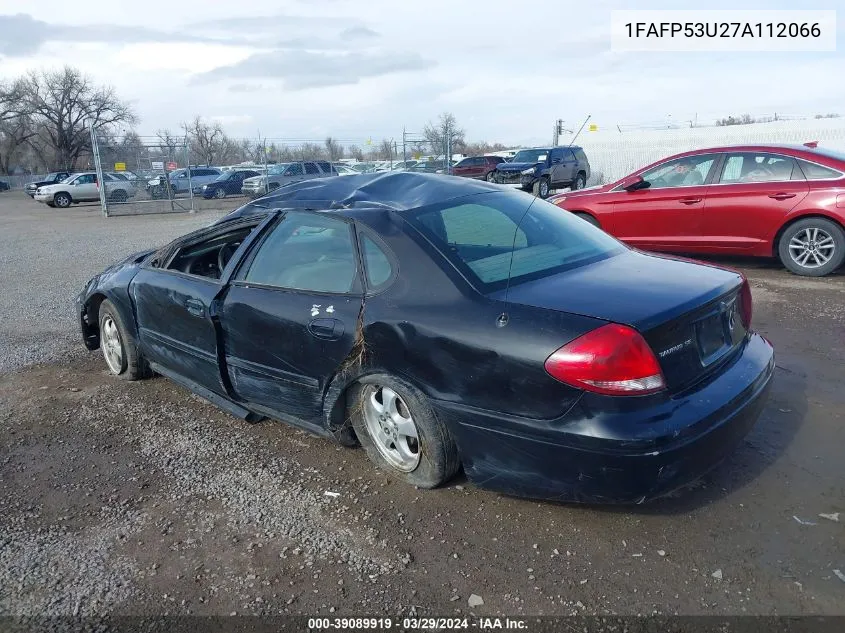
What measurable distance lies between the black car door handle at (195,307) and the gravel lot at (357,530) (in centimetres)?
74

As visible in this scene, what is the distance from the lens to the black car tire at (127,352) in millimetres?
4883

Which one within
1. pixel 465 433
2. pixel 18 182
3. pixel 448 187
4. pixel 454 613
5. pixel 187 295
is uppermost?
pixel 18 182

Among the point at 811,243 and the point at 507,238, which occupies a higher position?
the point at 507,238

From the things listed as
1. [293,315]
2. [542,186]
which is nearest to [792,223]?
[293,315]

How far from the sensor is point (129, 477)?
143 inches

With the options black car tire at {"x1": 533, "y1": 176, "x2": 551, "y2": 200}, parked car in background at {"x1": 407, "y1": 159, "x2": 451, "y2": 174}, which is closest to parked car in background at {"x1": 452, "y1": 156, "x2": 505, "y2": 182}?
parked car in background at {"x1": 407, "y1": 159, "x2": 451, "y2": 174}

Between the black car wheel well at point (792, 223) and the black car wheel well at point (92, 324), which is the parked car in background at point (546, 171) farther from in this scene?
the black car wheel well at point (92, 324)

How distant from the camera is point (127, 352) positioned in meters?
4.93

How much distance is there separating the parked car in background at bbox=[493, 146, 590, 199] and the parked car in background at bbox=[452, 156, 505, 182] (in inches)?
133

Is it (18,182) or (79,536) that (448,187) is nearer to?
(79,536)

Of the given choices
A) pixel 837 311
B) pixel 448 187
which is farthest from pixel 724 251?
pixel 448 187

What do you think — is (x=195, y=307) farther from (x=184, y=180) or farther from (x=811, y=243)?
(x=184, y=180)

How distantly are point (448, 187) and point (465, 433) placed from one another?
156 cm

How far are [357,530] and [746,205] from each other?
6395 millimetres
